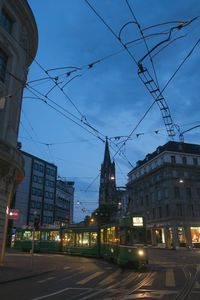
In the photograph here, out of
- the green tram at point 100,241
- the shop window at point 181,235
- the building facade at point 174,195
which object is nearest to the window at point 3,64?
the green tram at point 100,241

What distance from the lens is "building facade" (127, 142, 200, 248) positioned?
6194cm

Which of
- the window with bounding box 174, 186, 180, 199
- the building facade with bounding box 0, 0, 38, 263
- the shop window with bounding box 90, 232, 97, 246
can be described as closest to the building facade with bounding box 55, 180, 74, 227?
the window with bounding box 174, 186, 180, 199

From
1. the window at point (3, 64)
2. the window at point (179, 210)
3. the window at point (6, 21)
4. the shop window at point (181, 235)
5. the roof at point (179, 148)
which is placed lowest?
the shop window at point (181, 235)

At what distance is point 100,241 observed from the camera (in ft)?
98.3

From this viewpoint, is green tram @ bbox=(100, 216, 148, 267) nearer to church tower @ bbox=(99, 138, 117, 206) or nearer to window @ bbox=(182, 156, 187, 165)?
window @ bbox=(182, 156, 187, 165)

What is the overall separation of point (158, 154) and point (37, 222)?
164 ft

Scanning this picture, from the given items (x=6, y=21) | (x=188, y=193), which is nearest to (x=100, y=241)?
(x=6, y=21)

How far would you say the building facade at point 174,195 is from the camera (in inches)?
→ 2438

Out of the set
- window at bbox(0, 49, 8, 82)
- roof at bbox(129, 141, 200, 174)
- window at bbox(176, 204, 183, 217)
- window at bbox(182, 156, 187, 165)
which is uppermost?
roof at bbox(129, 141, 200, 174)

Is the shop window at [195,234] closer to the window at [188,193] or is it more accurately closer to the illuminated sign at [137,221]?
the window at [188,193]

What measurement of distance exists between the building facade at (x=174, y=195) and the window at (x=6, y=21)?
44.9 metres

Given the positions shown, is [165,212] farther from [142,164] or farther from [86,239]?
[86,239]

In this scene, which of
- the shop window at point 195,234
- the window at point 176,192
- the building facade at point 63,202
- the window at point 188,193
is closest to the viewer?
the shop window at point 195,234

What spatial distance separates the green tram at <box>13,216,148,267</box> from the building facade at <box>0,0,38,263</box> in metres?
3.38
